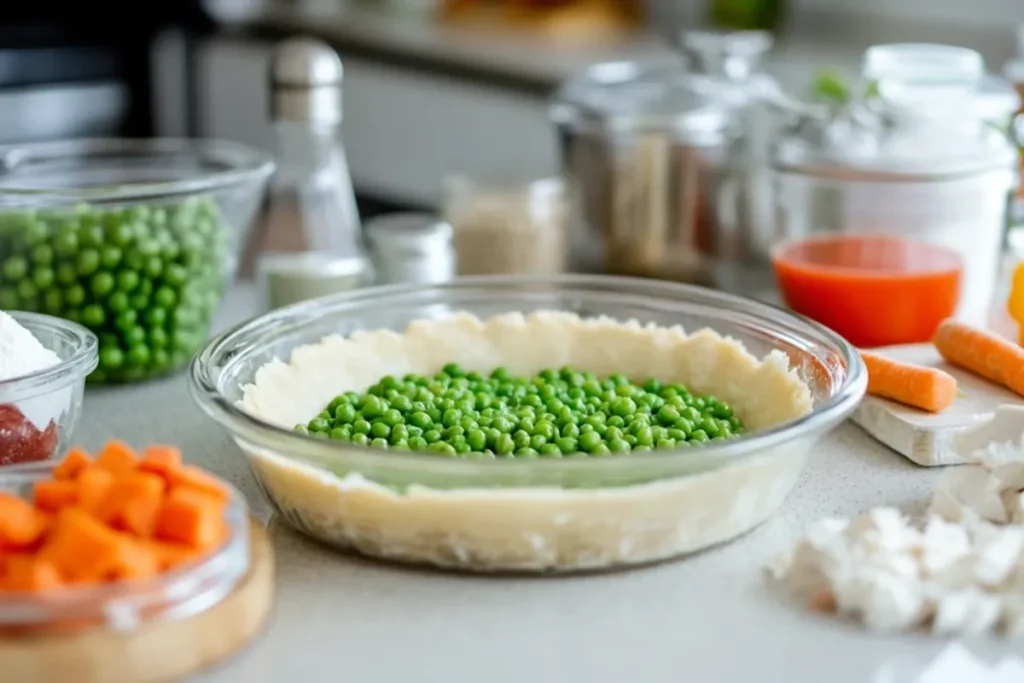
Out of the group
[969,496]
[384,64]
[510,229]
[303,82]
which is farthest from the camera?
[384,64]

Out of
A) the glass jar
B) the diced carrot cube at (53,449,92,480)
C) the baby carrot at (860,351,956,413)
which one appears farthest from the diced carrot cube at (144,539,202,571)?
the glass jar

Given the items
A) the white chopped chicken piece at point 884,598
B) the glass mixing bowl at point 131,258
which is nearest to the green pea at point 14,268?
the glass mixing bowl at point 131,258

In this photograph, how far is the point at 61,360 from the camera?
4.56ft

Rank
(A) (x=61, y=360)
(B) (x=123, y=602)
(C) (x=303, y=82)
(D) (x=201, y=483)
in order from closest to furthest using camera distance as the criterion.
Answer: (B) (x=123, y=602)
(D) (x=201, y=483)
(A) (x=61, y=360)
(C) (x=303, y=82)

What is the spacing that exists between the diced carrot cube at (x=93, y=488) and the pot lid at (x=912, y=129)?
3.82 ft

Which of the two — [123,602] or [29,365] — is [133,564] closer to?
[123,602]

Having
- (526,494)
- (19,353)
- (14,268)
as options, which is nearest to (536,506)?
(526,494)

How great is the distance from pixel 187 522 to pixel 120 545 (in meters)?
0.05

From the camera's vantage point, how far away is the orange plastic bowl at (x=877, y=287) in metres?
1.77

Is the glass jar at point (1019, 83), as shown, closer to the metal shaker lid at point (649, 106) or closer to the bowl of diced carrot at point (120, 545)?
the metal shaker lid at point (649, 106)

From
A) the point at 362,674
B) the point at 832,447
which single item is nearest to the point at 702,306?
the point at 832,447

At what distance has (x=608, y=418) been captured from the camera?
1399mm

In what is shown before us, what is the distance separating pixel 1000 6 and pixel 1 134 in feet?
8.66

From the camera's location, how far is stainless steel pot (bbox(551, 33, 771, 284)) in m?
2.13
